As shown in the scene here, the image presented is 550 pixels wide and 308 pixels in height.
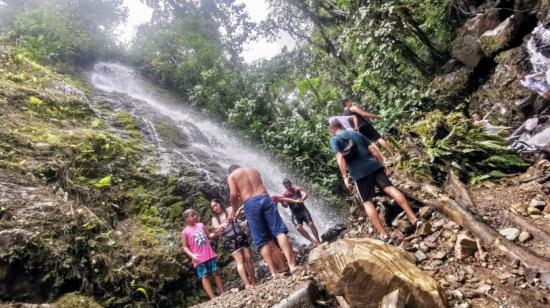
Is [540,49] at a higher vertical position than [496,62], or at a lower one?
lower

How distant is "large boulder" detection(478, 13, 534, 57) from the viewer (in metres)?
7.17

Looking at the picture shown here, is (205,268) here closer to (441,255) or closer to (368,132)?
(441,255)

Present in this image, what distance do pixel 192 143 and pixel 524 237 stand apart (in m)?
11.6

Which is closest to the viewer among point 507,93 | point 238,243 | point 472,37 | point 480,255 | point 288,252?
point 480,255

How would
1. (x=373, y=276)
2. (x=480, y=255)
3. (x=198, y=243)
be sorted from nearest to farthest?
(x=373, y=276)
(x=480, y=255)
(x=198, y=243)

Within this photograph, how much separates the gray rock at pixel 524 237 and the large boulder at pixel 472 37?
6.32 metres

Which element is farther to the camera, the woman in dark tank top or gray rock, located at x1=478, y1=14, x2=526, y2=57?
gray rock, located at x1=478, y1=14, x2=526, y2=57

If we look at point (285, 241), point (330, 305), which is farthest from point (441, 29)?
point (330, 305)

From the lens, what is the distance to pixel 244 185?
4.86 metres

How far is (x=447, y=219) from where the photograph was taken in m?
4.27

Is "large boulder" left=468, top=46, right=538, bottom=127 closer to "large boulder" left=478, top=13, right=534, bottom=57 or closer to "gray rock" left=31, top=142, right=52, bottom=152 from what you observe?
"large boulder" left=478, top=13, right=534, bottom=57

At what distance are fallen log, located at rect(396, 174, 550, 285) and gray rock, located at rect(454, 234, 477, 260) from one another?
0.35 feet

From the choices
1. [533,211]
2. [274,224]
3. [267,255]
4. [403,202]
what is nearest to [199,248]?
[267,255]

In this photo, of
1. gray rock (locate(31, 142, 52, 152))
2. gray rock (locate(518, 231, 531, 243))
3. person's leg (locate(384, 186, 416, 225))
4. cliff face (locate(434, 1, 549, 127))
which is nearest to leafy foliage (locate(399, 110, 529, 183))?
cliff face (locate(434, 1, 549, 127))
